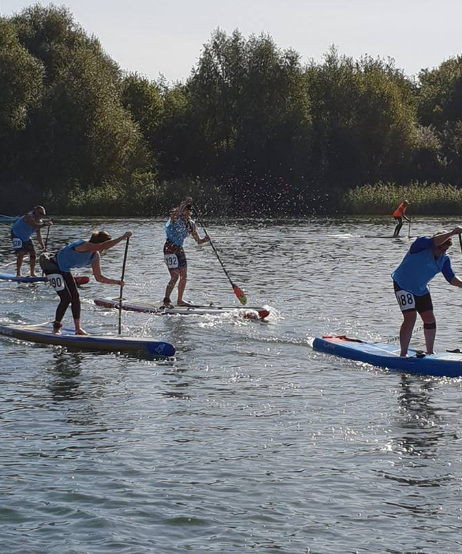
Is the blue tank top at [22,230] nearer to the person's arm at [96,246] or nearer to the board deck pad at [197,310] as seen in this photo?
the board deck pad at [197,310]

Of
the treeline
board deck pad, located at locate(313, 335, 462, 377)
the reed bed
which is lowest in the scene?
board deck pad, located at locate(313, 335, 462, 377)

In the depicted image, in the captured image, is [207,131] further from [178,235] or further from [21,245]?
[178,235]

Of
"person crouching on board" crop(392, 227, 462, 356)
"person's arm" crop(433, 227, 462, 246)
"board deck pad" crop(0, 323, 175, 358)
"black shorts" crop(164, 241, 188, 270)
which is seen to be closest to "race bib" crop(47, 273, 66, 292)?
"board deck pad" crop(0, 323, 175, 358)

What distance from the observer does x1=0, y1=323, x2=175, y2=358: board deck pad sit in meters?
17.4

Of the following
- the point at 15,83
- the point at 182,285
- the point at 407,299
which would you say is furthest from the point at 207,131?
the point at 407,299

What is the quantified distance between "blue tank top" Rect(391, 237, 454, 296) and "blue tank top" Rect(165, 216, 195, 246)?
22.4ft

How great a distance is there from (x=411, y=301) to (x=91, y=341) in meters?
5.37

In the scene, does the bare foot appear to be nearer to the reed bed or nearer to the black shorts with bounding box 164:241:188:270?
the black shorts with bounding box 164:241:188:270

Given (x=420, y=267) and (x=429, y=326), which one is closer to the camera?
(x=420, y=267)

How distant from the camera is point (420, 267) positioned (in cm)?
1543

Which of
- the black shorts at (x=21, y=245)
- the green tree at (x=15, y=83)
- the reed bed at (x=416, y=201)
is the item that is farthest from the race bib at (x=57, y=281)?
the green tree at (x=15, y=83)

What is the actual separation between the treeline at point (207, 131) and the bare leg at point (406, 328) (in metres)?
50.9

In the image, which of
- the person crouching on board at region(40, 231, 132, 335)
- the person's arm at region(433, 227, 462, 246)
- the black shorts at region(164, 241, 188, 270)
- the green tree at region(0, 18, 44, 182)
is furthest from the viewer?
the green tree at region(0, 18, 44, 182)

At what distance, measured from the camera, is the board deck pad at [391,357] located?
51.3 ft
